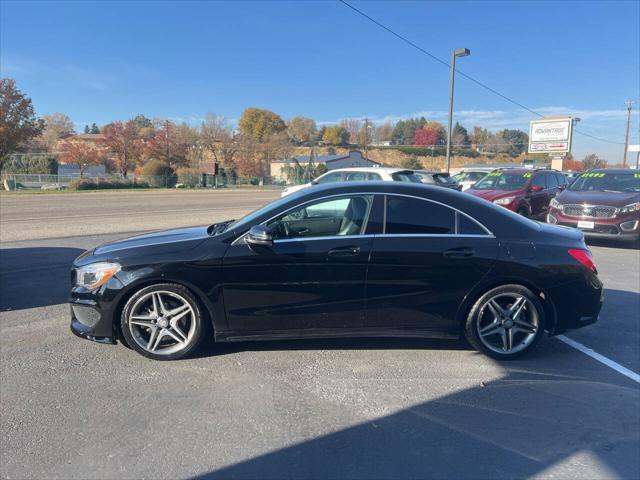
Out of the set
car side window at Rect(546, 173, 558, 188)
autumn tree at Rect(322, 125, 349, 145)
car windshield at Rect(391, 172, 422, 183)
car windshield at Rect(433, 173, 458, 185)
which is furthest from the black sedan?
autumn tree at Rect(322, 125, 349, 145)

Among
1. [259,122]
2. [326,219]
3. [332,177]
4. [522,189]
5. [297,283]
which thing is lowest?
[297,283]

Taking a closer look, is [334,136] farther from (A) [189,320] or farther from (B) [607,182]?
(A) [189,320]

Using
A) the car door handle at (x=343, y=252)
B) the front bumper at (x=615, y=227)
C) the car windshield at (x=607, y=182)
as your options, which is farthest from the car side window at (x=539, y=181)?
the car door handle at (x=343, y=252)

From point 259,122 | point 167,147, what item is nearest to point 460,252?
point 167,147

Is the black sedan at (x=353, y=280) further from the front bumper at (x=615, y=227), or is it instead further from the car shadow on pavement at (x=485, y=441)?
the front bumper at (x=615, y=227)

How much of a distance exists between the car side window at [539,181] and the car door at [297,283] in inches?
447

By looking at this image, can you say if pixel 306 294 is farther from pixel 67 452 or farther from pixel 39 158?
pixel 39 158

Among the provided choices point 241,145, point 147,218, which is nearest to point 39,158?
point 241,145

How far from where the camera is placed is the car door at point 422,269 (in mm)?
4129

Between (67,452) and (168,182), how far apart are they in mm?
51094

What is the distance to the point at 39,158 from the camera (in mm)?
57906

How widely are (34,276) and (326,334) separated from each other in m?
5.15

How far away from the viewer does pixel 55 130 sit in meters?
106

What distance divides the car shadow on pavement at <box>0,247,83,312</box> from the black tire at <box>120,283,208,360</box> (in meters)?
2.30
